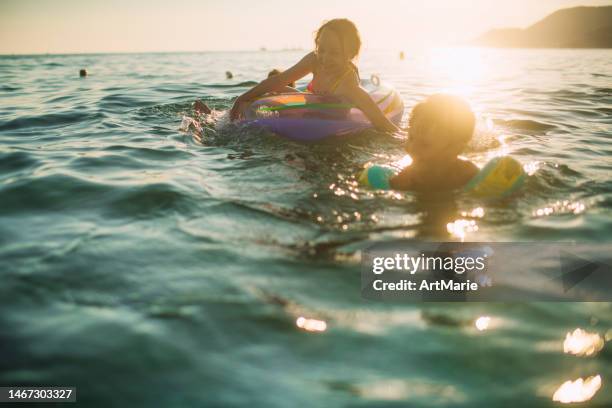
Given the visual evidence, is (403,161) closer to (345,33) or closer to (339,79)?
(339,79)

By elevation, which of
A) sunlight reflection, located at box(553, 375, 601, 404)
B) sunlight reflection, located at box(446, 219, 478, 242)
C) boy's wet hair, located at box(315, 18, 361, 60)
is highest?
boy's wet hair, located at box(315, 18, 361, 60)

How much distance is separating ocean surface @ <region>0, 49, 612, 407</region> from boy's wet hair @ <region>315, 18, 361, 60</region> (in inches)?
51.2

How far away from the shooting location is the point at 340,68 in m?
6.30

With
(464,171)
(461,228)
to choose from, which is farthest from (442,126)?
(461,228)

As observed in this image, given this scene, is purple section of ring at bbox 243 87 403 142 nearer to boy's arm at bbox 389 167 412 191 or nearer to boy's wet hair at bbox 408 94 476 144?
boy's arm at bbox 389 167 412 191

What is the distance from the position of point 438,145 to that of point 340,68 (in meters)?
2.54

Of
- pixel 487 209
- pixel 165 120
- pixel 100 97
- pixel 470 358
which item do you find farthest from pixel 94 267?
pixel 100 97

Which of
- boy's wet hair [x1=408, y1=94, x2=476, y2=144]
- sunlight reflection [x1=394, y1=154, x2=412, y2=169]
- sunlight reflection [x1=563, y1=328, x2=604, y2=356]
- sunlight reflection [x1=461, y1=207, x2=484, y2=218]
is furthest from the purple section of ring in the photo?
sunlight reflection [x1=563, y1=328, x2=604, y2=356]

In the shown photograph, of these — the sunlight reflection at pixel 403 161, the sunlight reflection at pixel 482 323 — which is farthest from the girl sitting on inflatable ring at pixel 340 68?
the sunlight reflection at pixel 482 323

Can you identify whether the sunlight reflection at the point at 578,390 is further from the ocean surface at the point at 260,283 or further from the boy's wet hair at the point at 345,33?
the boy's wet hair at the point at 345,33

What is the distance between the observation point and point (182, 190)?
14.4 feet

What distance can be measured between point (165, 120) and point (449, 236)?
19.0 ft

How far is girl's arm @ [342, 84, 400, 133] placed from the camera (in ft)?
20.1

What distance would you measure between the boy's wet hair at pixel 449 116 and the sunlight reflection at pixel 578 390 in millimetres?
2441
